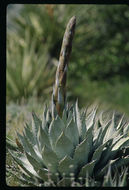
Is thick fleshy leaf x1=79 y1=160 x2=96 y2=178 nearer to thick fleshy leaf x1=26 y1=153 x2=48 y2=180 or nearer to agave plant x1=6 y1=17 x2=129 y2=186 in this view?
agave plant x1=6 y1=17 x2=129 y2=186

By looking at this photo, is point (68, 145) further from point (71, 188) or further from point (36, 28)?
point (36, 28)

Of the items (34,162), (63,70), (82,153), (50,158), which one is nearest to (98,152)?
(82,153)

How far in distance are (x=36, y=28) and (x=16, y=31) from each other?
62 cm

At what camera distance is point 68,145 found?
243cm

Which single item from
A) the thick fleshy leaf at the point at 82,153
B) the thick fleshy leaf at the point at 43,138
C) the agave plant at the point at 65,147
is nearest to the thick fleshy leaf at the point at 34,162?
the agave plant at the point at 65,147

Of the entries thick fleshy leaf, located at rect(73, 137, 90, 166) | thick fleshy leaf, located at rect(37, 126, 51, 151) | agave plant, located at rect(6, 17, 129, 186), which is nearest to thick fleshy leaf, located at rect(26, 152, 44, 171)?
agave plant, located at rect(6, 17, 129, 186)

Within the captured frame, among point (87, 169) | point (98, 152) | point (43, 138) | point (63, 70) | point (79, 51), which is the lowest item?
point (87, 169)

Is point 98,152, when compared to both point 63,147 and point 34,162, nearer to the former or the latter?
point 63,147

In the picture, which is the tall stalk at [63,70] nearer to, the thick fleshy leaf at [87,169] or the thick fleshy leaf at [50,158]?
the thick fleshy leaf at [50,158]

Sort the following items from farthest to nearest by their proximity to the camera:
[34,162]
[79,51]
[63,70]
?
[79,51], [34,162], [63,70]

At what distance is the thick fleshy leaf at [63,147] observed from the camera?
239 cm

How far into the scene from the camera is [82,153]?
243 centimetres

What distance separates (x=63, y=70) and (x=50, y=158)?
0.59 metres

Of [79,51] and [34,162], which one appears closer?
[34,162]
